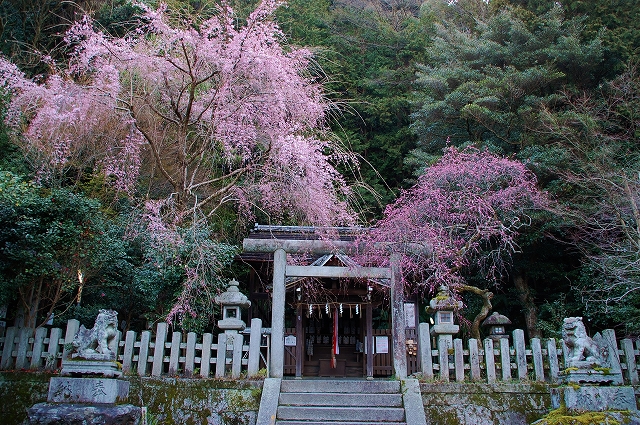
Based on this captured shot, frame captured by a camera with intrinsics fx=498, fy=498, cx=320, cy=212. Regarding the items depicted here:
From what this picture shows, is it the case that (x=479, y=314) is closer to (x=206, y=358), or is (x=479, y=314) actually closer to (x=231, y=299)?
(x=231, y=299)

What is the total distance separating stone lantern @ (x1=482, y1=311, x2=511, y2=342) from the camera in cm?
885

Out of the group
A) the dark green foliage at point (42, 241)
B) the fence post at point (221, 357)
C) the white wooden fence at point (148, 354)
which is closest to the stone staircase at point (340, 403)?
the white wooden fence at point (148, 354)

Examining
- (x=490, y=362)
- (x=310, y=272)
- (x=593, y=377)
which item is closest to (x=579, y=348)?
(x=593, y=377)

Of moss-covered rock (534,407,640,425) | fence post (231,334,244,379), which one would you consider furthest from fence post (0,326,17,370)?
moss-covered rock (534,407,640,425)

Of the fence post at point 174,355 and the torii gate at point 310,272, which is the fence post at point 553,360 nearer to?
the torii gate at point 310,272

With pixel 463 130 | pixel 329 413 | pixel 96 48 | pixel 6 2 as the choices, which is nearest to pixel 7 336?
pixel 96 48

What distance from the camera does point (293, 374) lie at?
1106 centimetres

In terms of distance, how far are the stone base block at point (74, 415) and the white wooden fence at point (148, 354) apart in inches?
66.3

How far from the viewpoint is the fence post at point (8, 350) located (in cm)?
732

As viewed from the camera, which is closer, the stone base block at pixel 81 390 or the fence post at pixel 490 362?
the stone base block at pixel 81 390

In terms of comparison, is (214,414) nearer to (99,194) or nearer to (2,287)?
→ (2,287)

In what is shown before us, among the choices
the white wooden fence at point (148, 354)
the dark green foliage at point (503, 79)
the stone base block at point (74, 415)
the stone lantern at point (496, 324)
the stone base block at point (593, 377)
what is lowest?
the stone base block at point (74, 415)

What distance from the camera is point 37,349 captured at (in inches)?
→ 291

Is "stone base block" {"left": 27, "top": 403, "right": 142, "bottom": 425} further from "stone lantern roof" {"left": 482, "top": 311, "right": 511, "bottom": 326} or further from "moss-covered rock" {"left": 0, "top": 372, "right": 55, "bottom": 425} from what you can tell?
"stone lantern roof" {"left": 482, "top": 311, "right": 511, "bottom": 326}
